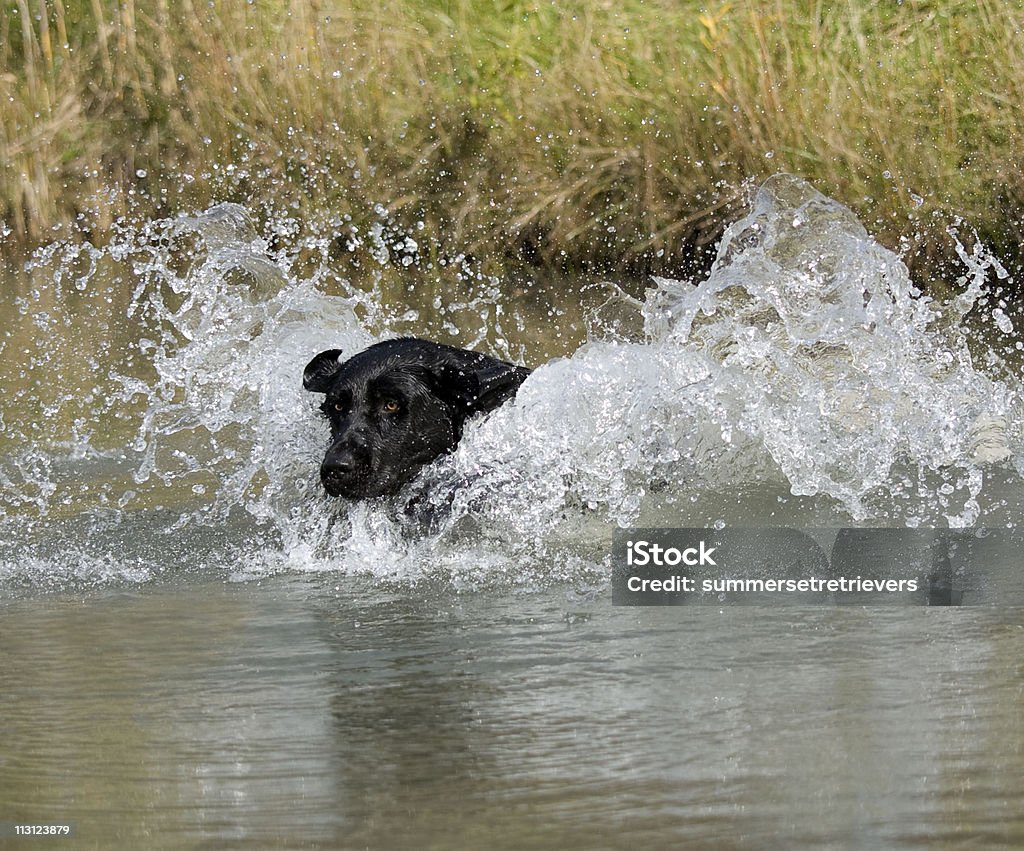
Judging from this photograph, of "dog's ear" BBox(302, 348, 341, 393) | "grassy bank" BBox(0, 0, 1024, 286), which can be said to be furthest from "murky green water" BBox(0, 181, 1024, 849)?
"grassy bank" BBox(0, 0, 1024, 286)

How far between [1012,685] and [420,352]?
2.85 m

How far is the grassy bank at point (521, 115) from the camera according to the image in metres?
11.0

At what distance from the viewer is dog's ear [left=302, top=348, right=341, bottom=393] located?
6.06 m

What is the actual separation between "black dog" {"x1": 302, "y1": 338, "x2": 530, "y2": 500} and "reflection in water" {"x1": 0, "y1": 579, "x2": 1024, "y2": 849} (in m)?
0.95

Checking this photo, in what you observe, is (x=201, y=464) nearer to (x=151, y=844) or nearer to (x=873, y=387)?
(x=873, y=387)

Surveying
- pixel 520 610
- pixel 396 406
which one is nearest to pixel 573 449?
pixel 396 406

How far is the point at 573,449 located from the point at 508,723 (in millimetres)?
2519

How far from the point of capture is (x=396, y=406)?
5.74 metres

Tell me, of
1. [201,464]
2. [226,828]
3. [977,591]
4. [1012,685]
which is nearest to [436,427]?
[201,464]

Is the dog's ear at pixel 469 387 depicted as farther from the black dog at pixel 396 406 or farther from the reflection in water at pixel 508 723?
the reflection in water at pixel 508 723

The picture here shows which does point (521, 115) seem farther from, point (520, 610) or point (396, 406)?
point (520, 610)

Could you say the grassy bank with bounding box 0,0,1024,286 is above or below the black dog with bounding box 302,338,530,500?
above

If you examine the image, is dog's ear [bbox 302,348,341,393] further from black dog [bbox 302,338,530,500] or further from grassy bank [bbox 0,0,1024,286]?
grassy bank [bbox 0,0,1024,286]

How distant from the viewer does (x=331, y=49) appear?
11.4 m
